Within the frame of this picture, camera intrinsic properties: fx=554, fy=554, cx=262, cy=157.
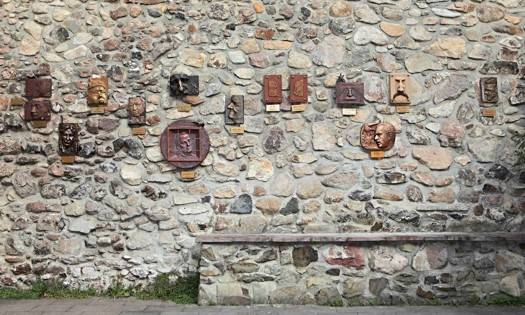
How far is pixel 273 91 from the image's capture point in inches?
212

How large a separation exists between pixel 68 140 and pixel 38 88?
2.07ft

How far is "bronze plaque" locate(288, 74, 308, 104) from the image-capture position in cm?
536

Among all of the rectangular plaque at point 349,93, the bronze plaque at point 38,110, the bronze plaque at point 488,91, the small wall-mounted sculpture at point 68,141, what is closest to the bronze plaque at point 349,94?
the rectangular plaque at point 349,93

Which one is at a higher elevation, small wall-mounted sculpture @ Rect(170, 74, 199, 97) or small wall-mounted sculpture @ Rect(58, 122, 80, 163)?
small wall-mounted sculpture @ Rect(170, 74, 199, 97)

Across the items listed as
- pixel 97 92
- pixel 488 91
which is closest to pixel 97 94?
pixel 97 92

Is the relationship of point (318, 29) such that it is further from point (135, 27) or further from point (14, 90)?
point (14, 90)

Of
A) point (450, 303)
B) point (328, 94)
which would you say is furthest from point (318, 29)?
point (450, 303)

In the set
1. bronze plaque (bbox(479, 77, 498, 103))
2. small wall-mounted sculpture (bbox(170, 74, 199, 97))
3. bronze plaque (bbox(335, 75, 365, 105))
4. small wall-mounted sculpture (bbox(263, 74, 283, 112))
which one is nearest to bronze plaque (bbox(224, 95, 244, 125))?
small wall-mounted sculpture (bbox(263, 74, 283, 112))

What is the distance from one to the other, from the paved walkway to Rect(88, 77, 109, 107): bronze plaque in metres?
1.94

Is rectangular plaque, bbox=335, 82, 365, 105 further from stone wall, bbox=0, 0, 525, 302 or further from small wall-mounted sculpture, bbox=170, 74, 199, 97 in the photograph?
small wall-mounted sculpture, bbox=170, 74, 199, 97

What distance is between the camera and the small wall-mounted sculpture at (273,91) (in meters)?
5.38

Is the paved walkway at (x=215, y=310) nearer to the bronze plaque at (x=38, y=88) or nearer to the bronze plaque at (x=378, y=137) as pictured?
the bronze plaque at (x=378, y=137)

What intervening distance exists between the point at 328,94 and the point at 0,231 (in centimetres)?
352

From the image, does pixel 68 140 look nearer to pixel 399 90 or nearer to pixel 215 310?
pixel 215 310
